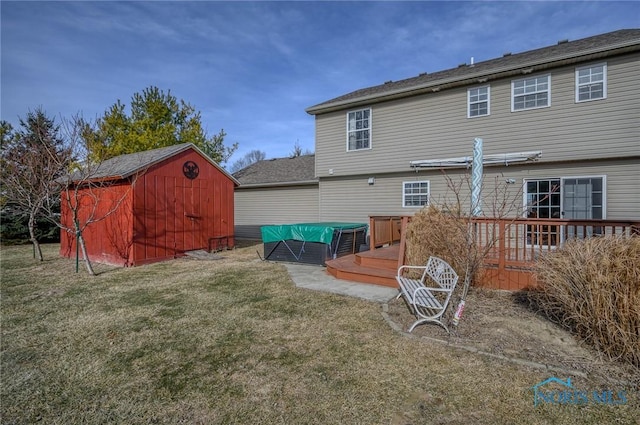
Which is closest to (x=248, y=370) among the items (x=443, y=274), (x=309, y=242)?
(x=443, y=274)

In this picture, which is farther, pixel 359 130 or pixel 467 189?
pixel 359 130

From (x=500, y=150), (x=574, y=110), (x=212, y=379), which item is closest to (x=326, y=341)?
(x=212, y=379)

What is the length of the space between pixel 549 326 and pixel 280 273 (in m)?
5.46

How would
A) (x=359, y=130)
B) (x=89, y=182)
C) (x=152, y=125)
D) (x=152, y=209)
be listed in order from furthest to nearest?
(x=152, y=125), (x=359, y=130), (x=152, y=209), (x=89, y=182)

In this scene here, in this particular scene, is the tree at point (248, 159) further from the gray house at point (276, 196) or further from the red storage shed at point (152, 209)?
the red storage shed at point (152, 209)

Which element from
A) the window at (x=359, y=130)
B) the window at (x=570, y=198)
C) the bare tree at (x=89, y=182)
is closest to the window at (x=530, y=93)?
the window at (x=570, y=198)

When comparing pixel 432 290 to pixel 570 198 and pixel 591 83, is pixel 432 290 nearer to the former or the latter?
pixel 570 198

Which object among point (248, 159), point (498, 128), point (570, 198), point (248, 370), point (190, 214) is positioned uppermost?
point (248, 159)

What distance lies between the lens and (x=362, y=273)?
666cm

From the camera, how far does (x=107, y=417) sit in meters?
2.57

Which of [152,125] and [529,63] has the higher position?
[152,125]

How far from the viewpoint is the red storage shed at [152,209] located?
30.3 feet

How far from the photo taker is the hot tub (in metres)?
8.59

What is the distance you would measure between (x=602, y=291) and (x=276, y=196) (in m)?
13.4
